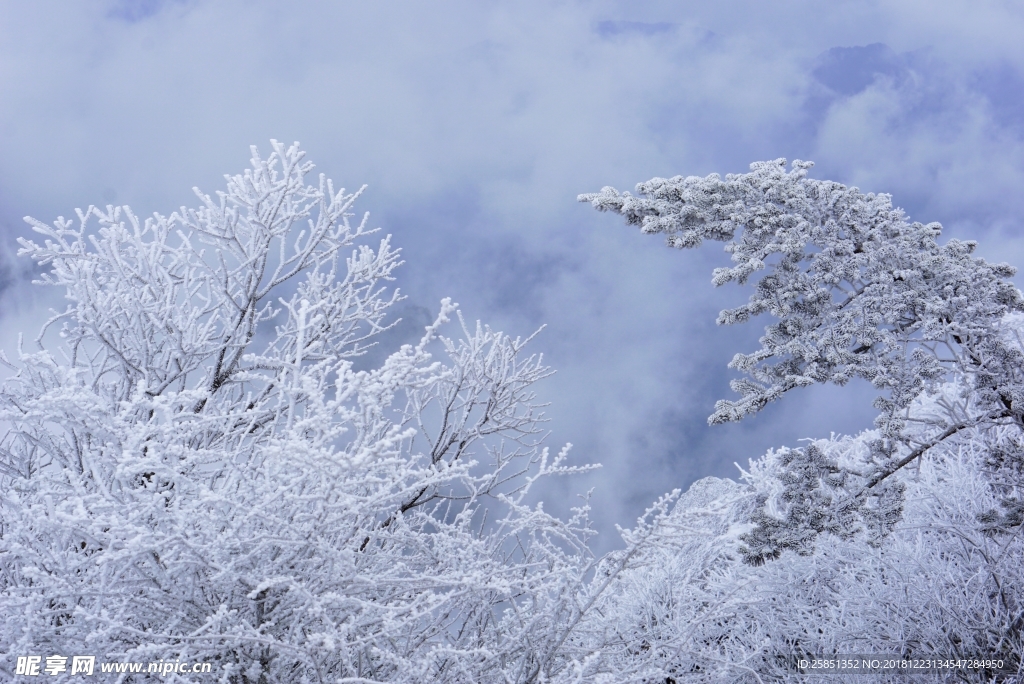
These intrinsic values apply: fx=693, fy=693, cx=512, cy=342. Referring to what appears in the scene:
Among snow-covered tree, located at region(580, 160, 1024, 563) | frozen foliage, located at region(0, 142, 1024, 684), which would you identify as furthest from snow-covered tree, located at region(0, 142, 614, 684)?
snow-covered tree, located at region(580, 160, 1024, 563)

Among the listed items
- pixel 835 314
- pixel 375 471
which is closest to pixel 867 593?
pixel 835 314

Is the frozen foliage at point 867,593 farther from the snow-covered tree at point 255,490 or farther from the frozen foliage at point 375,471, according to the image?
the snow-covered tree at point 255,490

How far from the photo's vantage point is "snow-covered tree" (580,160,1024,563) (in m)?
5.40

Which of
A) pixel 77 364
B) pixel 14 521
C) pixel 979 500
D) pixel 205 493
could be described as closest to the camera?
pixel 205 493

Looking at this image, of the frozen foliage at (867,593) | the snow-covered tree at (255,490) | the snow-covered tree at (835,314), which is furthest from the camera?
the frozen foliage at (867,593)

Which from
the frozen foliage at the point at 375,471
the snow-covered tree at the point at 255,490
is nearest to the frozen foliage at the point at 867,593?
the frozen foliage at the point at 375,471

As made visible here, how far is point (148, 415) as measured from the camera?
5.43 metres

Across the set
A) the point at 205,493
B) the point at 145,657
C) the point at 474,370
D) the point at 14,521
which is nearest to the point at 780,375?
the point at 474,370

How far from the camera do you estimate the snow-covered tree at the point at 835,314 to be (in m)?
5.40

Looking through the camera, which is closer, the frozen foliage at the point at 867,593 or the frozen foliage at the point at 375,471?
the frozen foliage at the point at 375,471

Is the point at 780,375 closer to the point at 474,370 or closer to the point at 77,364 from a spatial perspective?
the point at 474,370

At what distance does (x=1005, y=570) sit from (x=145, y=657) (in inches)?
358

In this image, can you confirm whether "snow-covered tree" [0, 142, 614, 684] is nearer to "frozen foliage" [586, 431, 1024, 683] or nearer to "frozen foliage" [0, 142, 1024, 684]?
"frozen foliage" [0, 142, 1024, 684]

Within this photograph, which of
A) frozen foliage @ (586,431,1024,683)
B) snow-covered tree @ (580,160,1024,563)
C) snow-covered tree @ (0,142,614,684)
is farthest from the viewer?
frozen foliage @ (586,431,1024,683)
